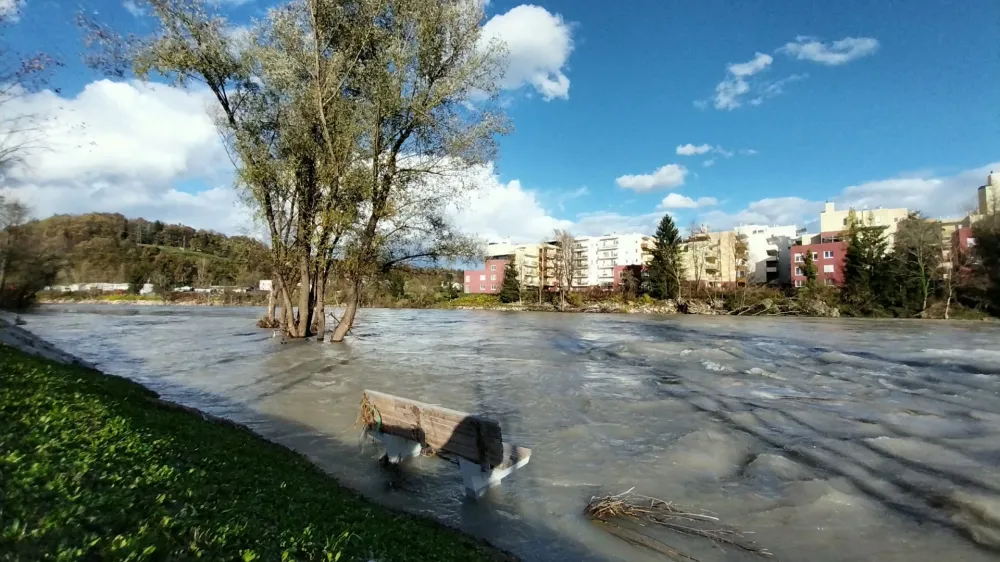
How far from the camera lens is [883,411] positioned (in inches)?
382

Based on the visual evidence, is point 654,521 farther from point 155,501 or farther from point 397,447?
point 155,501

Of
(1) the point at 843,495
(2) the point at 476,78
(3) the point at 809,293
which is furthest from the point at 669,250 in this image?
(1) the point at 843,495

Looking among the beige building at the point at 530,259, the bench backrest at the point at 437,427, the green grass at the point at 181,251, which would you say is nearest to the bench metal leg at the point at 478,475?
the bench backrest at the point at 437,427

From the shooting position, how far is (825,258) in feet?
237

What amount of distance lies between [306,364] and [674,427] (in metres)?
11.4

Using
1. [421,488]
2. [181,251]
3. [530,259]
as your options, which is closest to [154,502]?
[421,488]

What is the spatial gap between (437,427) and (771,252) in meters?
98.4

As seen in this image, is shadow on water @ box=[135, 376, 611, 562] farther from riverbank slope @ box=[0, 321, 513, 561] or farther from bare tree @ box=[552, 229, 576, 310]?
bare tree @ box=[552, 229, 576, 310]

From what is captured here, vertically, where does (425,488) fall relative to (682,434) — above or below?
above

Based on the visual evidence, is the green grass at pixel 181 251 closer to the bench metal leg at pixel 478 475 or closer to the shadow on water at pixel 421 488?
the shadow on water at pixel 421 488

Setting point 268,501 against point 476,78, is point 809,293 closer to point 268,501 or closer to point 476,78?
point 476,78

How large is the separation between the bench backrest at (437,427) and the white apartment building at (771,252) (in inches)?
3601

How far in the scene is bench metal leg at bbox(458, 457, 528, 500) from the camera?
523cm

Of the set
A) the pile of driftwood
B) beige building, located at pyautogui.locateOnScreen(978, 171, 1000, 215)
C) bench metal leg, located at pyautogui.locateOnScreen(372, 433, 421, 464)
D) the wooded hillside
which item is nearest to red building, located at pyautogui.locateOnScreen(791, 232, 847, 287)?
beige building, located at pyautogui.locateOnScreen(978, 171, 1000, 215)
